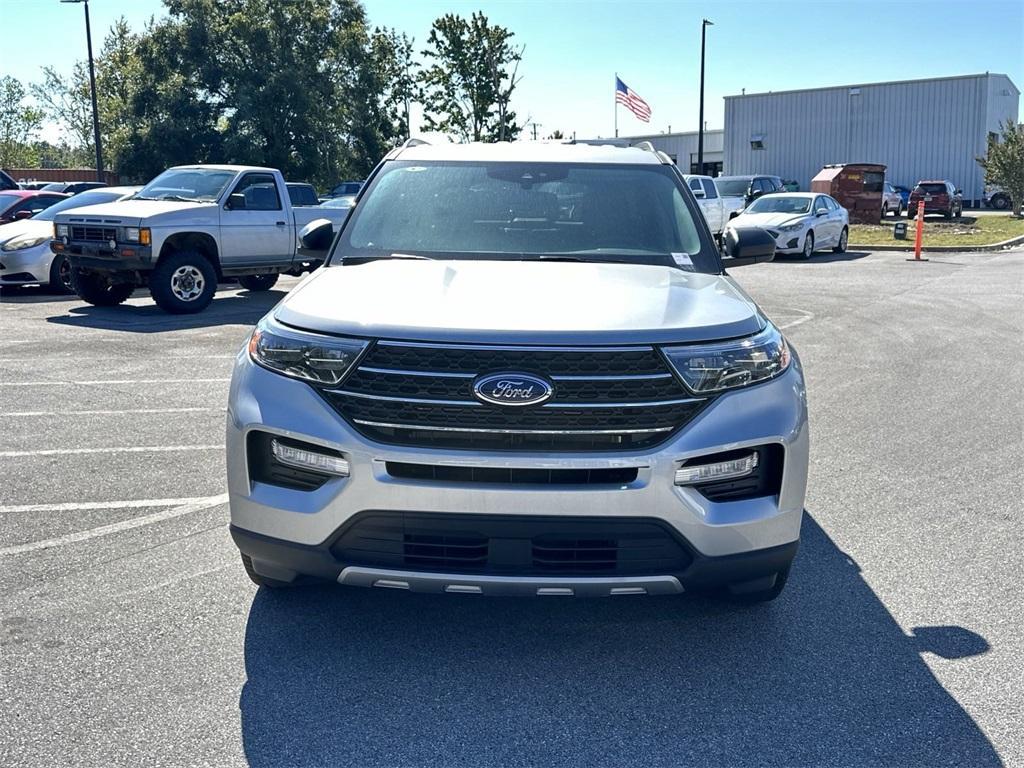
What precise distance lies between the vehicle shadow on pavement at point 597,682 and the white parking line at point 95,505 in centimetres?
150

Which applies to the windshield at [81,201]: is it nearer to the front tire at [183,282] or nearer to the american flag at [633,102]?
the front tire at [183,282]

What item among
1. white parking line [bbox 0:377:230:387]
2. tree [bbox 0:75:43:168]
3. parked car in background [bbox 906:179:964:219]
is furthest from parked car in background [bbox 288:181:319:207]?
tree [bbox 0:75:43:168]

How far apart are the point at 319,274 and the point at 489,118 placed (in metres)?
47.4

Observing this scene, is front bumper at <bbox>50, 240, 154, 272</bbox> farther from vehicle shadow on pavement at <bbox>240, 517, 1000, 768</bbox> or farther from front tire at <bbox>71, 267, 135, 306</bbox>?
vehicle shadow on pavement at <bbox>240, 517, 1000, 768</bbox>

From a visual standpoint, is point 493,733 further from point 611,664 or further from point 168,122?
point 168,122

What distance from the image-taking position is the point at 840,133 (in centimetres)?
5538

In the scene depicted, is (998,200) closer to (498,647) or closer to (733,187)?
(733,187)

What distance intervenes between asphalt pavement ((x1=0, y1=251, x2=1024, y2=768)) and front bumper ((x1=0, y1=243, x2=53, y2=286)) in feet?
32.5

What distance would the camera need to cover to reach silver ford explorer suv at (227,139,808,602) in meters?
3.20

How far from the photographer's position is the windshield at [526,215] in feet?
14.8

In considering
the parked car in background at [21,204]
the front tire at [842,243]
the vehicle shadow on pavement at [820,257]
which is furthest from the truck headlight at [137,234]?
the front tire at [842,243]

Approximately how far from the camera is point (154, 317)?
13062mm

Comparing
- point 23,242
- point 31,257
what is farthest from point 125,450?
point 23,242

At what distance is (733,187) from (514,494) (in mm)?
30389
